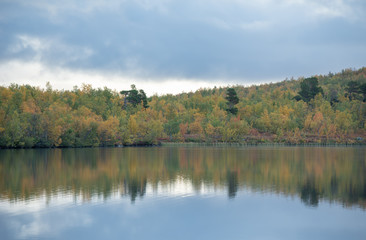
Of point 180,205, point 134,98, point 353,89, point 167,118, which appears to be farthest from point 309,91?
point 180,205

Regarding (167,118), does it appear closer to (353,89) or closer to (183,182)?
(353,89)

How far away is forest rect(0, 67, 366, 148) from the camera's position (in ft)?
211

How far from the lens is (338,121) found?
88.5m

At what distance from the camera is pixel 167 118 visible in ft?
335

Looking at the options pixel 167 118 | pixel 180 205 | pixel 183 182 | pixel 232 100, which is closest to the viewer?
pixel 180 205

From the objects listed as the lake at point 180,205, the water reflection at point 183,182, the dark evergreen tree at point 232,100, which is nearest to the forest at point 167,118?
the dark evergreen tree at point 232,100

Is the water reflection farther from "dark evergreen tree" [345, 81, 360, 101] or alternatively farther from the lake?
"dark evergreen tree" [345, 81, 360, 101]

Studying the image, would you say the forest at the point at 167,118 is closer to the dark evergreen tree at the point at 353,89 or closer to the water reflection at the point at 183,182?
the dark evergreen tree at the point at 353,89

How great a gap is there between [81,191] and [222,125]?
69643 millimetres

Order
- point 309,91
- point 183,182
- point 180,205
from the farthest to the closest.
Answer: point 309,91 < point 183,182 < point 180,205

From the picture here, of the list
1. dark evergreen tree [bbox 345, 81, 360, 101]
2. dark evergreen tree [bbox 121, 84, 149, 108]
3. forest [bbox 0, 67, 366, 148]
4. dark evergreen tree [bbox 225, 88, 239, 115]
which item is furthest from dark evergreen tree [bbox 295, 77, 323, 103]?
dark evergreen tree [bbox 121, 84, 149, 108]

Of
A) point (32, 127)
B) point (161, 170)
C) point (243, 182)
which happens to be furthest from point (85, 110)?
point (243, 182)

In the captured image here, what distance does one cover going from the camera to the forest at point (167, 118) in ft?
211

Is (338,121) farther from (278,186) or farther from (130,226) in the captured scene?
(130,226)
